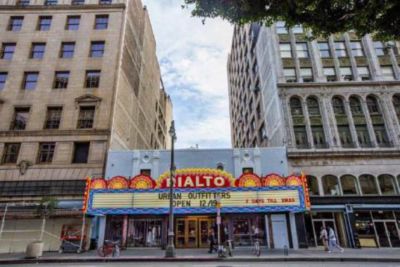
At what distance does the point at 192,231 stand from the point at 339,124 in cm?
1921

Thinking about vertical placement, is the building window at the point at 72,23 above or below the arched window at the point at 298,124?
above

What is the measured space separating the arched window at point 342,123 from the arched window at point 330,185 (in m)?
4.05

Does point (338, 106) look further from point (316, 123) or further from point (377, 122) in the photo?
point (377, 122)

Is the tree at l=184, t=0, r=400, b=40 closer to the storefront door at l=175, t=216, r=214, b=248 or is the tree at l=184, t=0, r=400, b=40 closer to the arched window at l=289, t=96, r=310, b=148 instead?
the arched window at l=289, t=96, r=310, b=148

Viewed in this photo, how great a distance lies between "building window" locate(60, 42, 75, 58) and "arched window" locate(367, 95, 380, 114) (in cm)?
3415

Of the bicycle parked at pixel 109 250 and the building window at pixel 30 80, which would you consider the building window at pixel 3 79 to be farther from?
the bicycle parked at pixel 109 250

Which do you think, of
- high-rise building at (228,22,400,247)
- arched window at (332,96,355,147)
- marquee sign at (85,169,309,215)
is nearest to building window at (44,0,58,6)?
marquee sign at (85,169,309,215)

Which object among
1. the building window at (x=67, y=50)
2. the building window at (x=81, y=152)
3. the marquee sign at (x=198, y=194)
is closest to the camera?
the marquee sign at (x=198, y=194)

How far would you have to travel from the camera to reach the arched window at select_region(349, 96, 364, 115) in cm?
2832

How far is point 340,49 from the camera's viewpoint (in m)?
31.7

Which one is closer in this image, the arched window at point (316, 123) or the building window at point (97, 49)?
the arched window at point (316, 123)

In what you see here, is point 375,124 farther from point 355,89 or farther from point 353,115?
point 355,89

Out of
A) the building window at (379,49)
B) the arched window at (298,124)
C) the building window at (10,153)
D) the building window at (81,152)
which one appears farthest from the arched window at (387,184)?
the building window at (10,153)

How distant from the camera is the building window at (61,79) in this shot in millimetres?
27688
